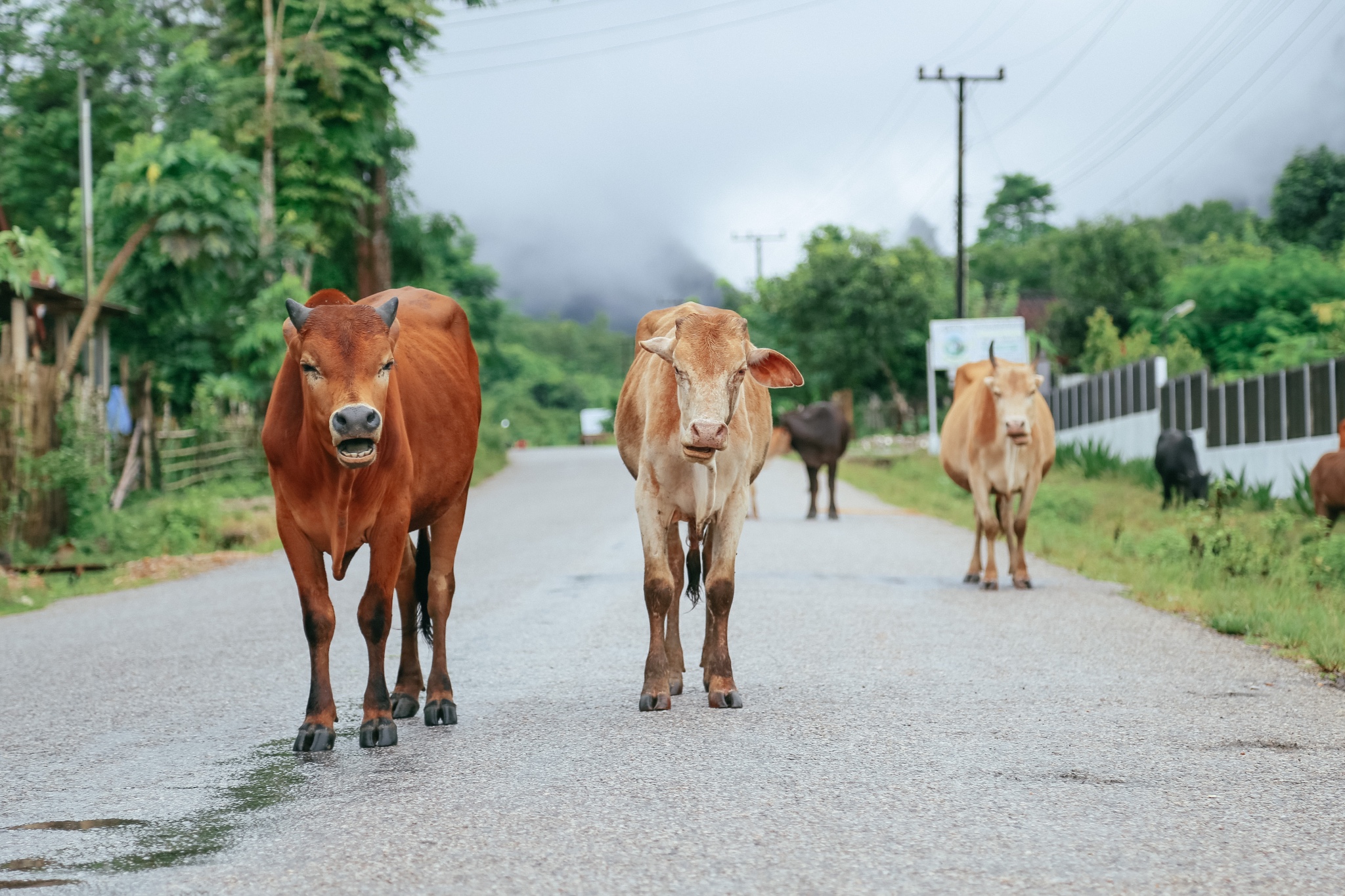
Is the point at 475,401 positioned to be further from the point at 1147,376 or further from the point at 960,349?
the point at 960,349

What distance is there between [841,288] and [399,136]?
22929 millimetres

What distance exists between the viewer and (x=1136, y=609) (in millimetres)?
10156

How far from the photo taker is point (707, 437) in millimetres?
5895

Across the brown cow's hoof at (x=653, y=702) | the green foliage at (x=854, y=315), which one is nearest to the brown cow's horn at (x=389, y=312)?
the brown cow's hoof at (x=653, y=702)

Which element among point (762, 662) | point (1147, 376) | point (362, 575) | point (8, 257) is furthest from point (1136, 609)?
point (1147, 376)

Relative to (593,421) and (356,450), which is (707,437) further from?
(593,421)

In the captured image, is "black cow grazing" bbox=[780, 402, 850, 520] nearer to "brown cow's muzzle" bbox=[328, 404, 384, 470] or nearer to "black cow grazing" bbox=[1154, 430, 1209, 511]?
"black cow grazing" bbox=[1154, 430, 1209, 511]

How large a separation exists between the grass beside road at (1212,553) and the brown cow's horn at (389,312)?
4.94m

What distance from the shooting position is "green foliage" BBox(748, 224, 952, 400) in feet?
179

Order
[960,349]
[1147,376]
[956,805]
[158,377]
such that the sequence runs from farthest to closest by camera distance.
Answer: [960,349] → [158,377] → [1147,376] → [956,805]

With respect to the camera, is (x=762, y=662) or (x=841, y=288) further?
(x=841, y=288)

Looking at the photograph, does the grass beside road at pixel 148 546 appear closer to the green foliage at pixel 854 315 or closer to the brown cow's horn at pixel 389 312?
the brown cow's horn at pixel 389 312

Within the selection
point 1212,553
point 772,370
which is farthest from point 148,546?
point 772,370

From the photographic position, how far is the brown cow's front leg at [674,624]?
6.94 m
